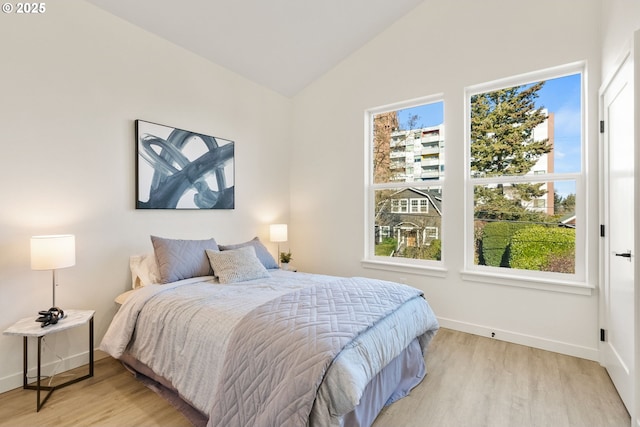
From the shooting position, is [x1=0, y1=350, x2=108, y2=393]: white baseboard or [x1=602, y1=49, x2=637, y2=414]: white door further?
[x1=0, y1=350, x2=108, y2=393]: white baseboard

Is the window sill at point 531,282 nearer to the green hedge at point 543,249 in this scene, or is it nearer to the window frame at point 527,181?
the window frame at point 527,181

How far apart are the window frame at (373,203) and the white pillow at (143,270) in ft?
7.42

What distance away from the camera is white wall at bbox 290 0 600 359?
8.93 ft

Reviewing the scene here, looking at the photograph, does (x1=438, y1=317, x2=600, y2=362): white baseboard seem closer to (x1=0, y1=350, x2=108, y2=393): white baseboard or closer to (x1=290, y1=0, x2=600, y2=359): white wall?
(x1=290, y1=0, x2=600, y2=359): white wall

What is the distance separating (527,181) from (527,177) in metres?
0.04

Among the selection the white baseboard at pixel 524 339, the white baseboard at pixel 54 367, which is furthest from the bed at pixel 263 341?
the white baseboard at pixel 524 339

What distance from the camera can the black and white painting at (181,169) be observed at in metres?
2.92

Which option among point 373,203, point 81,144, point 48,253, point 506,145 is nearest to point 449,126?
point 506,145

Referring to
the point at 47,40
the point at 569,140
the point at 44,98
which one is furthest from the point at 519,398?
the point at 47,40

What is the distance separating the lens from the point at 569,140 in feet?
9.42

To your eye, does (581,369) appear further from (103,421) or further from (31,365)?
(31,365)

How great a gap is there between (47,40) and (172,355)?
8.06 feet

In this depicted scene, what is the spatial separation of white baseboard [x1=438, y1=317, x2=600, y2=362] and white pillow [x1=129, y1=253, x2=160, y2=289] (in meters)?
2.80

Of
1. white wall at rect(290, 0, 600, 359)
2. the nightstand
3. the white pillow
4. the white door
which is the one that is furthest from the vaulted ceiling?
the nightstand
